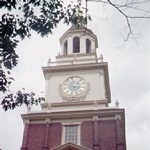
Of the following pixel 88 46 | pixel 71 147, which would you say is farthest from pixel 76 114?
pixel 88 46

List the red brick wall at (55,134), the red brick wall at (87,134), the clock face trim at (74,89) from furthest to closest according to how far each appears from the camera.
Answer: the clock face trim at (74,89) < the red brick wall at (55,134) < the red brick wall at (87,134)

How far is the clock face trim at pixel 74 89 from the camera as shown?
1217 inches

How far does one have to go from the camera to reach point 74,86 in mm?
31953

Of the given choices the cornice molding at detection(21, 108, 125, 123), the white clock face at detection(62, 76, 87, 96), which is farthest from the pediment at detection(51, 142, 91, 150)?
→ the white clock face at detection(62, 76, 87, 96)

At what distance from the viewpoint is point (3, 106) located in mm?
9703

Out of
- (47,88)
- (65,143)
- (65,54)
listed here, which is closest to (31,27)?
(65,143)

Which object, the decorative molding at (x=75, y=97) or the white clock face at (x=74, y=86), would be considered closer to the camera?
the decorative molding at (x=75, y=97)

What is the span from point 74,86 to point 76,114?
3988 mm

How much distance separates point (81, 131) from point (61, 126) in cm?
171

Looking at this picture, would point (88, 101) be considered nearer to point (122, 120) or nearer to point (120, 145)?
point (122, 120)

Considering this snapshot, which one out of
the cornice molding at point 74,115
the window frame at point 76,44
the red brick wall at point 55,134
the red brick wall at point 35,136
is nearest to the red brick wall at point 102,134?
the cornice molding at point 74,115

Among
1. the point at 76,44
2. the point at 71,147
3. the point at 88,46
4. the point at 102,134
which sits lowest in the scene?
the point at 71,147

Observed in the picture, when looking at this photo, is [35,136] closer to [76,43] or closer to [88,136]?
[88,136]

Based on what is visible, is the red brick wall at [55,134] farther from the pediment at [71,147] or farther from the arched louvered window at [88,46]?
the arched louvered window at [88,46]
